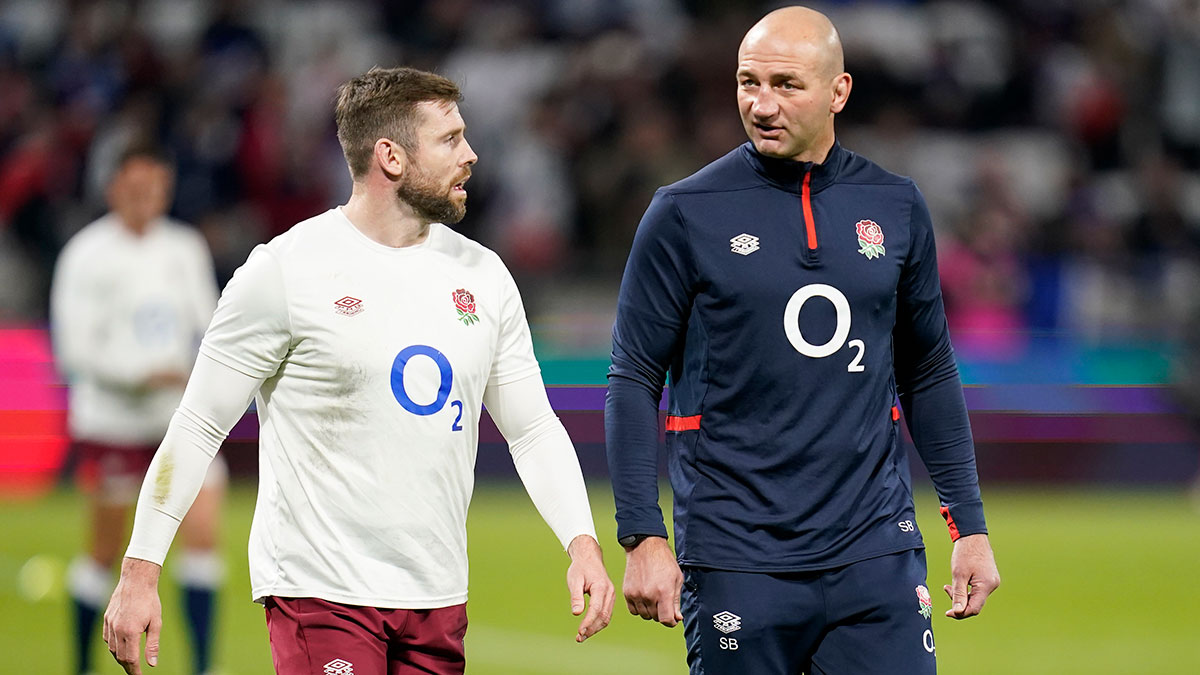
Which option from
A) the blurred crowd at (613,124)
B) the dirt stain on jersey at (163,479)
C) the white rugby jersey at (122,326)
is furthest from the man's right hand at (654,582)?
the blurred crowd at (613,124)

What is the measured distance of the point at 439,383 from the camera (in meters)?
4.23

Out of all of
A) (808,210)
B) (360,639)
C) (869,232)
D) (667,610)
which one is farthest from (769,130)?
(360,639)

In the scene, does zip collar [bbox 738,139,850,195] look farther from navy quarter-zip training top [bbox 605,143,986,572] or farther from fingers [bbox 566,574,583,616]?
fingers [bbox 566,574,583,616]

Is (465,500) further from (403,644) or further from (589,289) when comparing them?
(589,289)

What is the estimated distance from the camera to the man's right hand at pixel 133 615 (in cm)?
391

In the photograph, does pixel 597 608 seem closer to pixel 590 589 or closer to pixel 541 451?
pixel 590 589

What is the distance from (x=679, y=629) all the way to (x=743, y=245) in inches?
242

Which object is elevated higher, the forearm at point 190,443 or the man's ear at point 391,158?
the man's ear at point 391,158

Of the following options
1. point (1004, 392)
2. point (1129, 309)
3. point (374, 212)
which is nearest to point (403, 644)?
point (374, 212)

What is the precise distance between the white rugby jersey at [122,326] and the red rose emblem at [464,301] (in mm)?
Result: 4494

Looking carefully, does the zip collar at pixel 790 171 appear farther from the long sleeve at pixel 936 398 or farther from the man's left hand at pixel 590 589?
the man's left hand at pixel 590 589

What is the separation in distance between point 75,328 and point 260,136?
25.7 ft

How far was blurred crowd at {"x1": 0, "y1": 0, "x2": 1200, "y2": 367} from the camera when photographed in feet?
50.6

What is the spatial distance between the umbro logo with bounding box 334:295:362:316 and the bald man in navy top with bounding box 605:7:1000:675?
2.15ft
